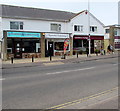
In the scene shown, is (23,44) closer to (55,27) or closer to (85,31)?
(55,27)

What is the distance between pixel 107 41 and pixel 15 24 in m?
23.1

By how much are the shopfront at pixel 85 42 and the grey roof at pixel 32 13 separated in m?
4.13

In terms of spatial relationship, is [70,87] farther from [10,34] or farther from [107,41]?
[107,41]

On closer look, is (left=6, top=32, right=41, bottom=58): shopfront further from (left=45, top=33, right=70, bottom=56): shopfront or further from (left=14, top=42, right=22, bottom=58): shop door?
(left=45, top=33, right=70, bottom=56): shopfront

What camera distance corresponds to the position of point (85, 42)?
28656 millimetres

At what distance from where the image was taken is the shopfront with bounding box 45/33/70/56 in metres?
24.1

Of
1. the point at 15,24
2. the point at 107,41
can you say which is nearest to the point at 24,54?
the point at 15,24

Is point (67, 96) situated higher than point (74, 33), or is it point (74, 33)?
point (74, 33)

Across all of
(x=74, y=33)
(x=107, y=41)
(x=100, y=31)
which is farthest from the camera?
(x=107, y=41)

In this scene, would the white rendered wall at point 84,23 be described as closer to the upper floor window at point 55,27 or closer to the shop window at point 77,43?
the shop window at point 77,43

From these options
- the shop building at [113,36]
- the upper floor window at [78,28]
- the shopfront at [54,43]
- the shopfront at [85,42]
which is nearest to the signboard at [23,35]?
the shopfront at [54,43]

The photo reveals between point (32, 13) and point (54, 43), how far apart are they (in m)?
6.51

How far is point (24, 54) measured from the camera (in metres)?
22.9

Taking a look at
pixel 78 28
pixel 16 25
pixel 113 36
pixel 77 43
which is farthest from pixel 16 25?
pixel 113 36
